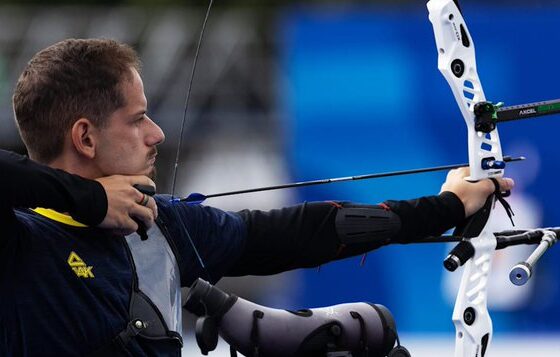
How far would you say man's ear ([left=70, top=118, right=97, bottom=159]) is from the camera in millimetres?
3262

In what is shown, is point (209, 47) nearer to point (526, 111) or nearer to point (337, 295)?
point (337, 295)

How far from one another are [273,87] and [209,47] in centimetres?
57

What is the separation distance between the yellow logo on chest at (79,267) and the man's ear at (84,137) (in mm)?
273

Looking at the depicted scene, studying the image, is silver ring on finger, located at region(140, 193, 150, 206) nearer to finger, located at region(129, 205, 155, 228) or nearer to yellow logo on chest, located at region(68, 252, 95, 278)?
finger, located at region(129, 205, 155, 228)

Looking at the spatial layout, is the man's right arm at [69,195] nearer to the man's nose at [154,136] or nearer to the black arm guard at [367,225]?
the man's nose at [154,136]

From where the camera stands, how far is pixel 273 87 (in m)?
10.0

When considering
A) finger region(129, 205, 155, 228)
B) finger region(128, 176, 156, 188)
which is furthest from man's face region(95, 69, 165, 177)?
finger region(129, 205, 155, 228)

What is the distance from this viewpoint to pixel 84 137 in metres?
3.27

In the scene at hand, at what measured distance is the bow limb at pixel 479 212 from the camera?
3.56m

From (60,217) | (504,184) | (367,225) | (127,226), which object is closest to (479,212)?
(504,184)

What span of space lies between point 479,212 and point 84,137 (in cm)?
108

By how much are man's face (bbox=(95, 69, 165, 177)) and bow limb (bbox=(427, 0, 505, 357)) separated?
0.86 m

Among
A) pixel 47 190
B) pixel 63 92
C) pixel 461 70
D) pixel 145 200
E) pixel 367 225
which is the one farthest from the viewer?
pixel 461 70

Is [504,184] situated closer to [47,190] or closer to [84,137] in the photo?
[84,137]
